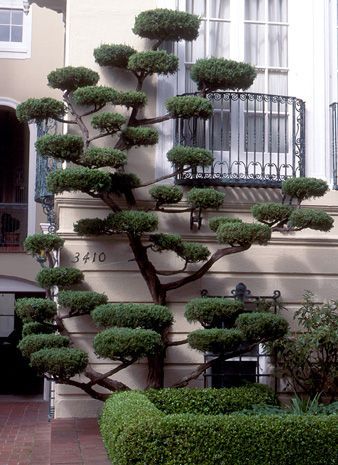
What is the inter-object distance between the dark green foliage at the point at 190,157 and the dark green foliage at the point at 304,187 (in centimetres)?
99

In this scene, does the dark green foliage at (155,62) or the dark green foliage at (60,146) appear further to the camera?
the dark green foliage at (155,62)

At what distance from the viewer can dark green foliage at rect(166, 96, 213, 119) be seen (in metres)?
10.1

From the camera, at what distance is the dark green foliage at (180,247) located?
1002 centimetres

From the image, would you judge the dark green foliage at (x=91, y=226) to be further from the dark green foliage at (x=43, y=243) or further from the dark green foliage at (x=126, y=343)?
the dark green foliage at (x=126, y=343)

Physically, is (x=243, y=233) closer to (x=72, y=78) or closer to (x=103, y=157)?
(x=103, y=157)

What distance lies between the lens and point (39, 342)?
9477mm

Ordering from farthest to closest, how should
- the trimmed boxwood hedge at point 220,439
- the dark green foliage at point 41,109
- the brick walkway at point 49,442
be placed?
the dark green foliage at point 41,109 → the brick walkway at point 49,442 → the trimmed boxwood hedge at point 220,439

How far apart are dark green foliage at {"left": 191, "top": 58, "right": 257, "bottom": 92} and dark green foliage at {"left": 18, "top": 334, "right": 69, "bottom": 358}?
11.8 ft

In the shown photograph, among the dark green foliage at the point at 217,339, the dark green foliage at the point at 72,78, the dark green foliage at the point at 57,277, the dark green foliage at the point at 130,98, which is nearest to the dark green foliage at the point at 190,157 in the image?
the dark green foliage at the point at 130,98

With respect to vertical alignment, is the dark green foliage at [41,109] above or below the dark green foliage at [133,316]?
above

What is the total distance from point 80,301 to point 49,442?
1.95 metres

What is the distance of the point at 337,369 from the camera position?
10102 millimetres

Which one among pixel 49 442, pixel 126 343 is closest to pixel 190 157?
pixel 126 343

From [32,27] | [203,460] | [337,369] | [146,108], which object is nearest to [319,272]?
[337,369]
